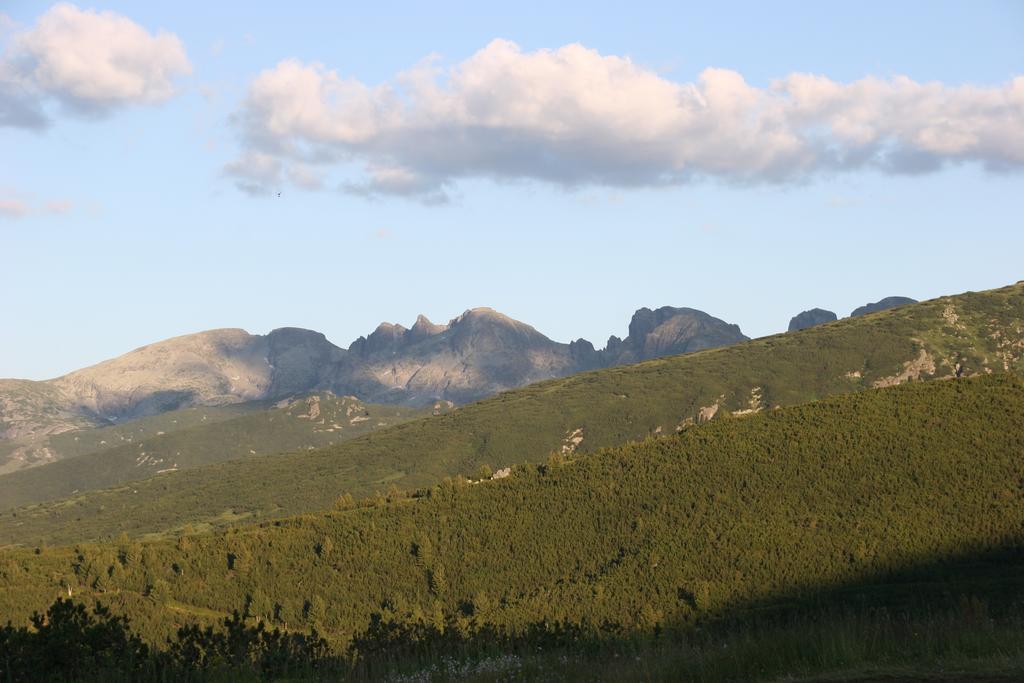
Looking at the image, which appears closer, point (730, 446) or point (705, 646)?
point (705, 646)

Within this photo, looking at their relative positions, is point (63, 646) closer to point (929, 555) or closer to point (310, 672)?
point (310, 672)

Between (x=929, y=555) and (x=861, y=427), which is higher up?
(x=861, y=427)

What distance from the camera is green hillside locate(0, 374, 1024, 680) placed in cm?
12800

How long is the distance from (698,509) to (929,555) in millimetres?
42686

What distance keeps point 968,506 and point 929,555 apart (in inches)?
555

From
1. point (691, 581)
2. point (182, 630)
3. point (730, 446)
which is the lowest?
point (691, 581)

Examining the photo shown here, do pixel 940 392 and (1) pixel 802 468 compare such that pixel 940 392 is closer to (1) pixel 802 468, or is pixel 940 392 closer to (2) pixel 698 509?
(1) pixel 802 468

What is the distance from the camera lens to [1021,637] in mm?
23031

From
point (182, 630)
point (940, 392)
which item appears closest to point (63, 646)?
point (182, 630)

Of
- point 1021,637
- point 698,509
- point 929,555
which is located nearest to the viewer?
point 1021,637

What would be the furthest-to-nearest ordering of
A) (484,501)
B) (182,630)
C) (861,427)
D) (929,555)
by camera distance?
(484,501) → (861,427) → (929,555) → (182,630)

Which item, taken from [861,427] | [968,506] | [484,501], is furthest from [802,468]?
[484,501]

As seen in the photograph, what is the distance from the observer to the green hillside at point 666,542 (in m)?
128

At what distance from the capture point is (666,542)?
154 m
